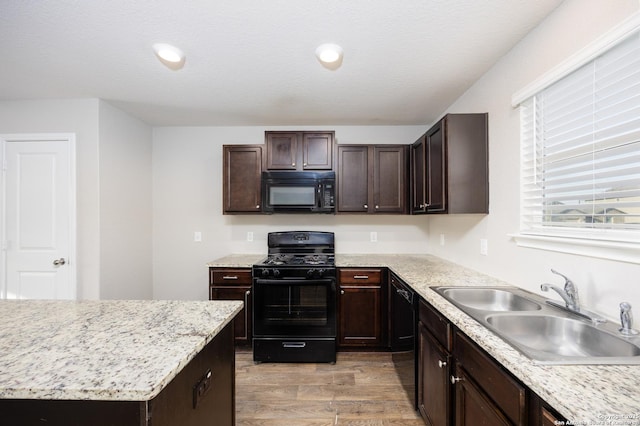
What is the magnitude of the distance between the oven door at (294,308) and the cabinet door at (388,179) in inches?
42.5

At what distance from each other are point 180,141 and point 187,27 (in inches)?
80.6

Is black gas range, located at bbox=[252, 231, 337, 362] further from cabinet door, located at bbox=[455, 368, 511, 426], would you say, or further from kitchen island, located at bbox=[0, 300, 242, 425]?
cabinet door, located at bbox=[455, 368, 511, 426]

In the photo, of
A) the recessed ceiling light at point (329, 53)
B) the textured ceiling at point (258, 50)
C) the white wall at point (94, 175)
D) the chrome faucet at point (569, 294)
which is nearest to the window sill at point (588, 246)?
the chrome faucet at point (569, 294)

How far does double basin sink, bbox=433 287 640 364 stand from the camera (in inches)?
35.9

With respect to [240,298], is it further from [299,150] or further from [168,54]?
[168,54]

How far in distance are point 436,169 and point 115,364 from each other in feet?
7.68

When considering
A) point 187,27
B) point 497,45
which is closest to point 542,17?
point 497,45

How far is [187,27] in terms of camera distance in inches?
63.3

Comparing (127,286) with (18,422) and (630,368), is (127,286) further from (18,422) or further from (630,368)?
(630,368)

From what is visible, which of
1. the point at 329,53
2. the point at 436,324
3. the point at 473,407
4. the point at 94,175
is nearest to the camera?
the point at 473,407

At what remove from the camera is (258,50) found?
Answer: 1828mm

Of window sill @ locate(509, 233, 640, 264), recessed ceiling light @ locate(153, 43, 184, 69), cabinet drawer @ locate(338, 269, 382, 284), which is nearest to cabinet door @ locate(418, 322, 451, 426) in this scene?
window sill @ locate(509, 233, 640, 264)

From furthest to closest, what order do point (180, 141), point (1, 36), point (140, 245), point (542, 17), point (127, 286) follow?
1. point (180, 141)
2. point (140, 245)
3. point (127, 286)
4. point (1, 36)
5. point (542, 17)

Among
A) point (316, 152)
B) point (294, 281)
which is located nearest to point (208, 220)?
point (294, 281)
